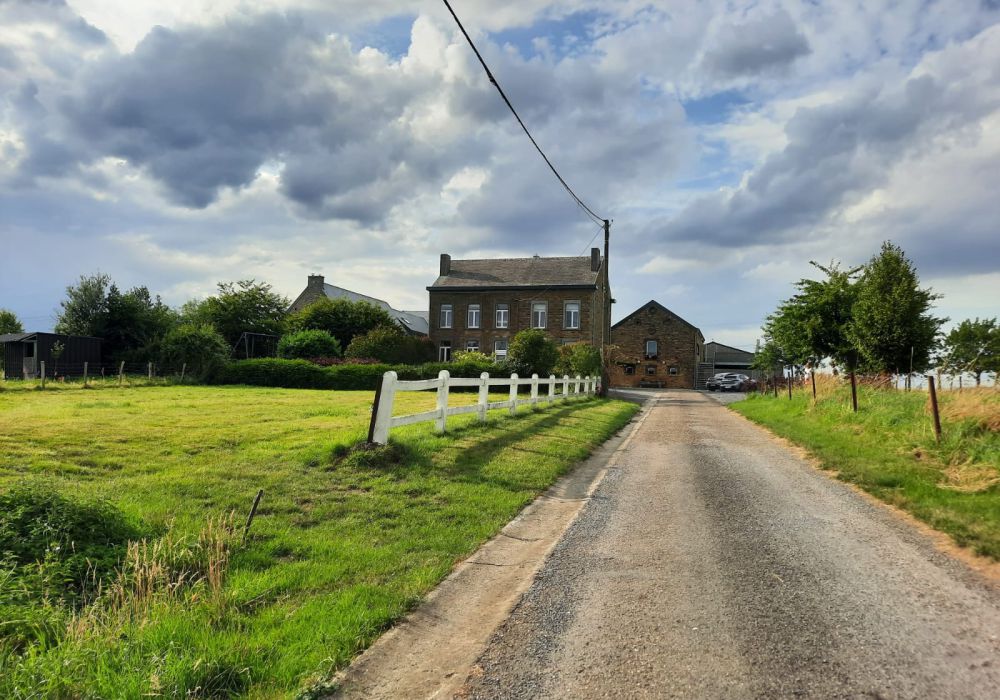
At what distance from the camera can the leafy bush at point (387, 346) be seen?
40.5m

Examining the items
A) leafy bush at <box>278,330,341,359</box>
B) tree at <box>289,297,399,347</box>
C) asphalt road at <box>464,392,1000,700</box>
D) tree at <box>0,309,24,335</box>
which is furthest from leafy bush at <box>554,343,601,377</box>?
tree at <box>0,309,24,335</box>

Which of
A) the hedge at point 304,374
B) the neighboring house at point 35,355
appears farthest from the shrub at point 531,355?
the neighboring house at point 35,355

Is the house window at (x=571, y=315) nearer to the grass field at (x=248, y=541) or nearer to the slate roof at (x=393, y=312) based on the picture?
the slate roof at (x=393, y=312)

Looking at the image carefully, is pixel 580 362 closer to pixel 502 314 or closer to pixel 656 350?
pixel 502 314

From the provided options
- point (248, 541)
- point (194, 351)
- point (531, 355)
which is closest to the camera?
point (248, 541)

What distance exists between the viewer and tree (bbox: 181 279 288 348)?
45656 mm

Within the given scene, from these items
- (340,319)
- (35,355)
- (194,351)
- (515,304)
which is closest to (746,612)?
A: (194,351)

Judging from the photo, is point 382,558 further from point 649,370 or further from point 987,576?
point 649,370

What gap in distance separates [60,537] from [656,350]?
5454cm

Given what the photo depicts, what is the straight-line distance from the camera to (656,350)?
56.4 metres

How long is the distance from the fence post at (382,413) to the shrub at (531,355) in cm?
2388

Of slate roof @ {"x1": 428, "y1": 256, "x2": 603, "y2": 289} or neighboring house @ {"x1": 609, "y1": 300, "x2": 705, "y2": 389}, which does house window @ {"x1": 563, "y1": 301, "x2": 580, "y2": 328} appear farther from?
neighboring house @ {"x1": 609, "y1": 300, "x2": 705, "y2": 389}

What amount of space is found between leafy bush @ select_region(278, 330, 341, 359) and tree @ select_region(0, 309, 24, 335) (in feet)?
146

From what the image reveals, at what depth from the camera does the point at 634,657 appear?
356cm
